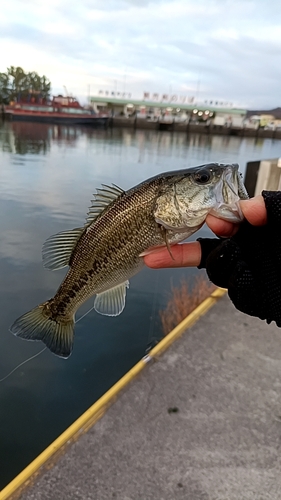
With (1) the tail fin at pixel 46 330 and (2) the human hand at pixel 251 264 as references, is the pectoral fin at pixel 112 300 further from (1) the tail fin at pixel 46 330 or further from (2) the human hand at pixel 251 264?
(2) the human hand at pixel 251 264

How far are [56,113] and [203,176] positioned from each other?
225ft

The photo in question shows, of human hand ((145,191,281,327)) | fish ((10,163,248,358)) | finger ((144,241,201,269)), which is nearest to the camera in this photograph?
human hand ((145,191,281,327))

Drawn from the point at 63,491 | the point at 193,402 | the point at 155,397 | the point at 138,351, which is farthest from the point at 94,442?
the point at 138,351

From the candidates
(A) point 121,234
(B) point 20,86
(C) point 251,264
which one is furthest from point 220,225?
(B) point 20,86

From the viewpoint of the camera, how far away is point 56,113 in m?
64.8

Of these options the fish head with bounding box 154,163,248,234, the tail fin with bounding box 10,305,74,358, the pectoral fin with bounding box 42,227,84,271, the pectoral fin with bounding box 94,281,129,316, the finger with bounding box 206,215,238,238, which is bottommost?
the tail fin with bounding box 10,305,74,358

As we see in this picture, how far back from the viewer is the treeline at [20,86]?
83.2 meters

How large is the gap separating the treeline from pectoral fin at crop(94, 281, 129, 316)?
88.1 metres

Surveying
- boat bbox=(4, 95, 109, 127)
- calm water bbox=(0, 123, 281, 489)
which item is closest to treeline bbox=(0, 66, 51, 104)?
boat bbox=(4, 95, 109, 127)

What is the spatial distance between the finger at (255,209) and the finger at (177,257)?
1.70ft

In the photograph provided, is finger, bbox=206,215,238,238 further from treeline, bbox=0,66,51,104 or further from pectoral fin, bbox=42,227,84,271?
treeline, bbox=0,66,51,104

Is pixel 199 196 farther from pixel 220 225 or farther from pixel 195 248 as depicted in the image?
pixel 195 248

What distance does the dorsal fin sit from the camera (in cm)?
239

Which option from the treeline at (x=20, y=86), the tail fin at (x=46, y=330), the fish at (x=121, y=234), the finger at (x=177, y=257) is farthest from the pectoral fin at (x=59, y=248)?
the treeline at (x=20, y=86)
